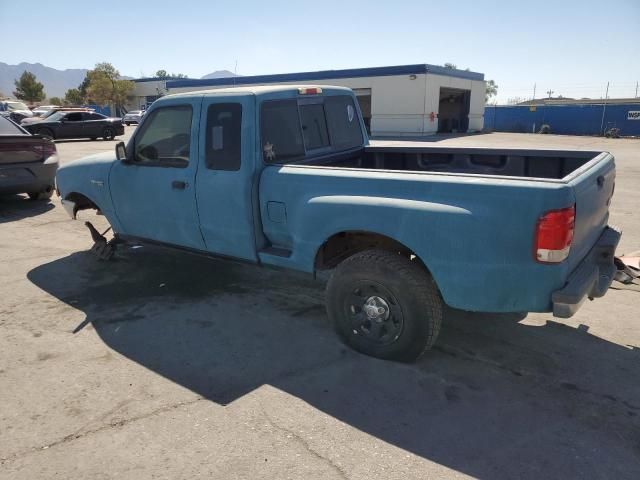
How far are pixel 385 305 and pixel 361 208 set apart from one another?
2.38 ft

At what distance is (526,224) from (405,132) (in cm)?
3014

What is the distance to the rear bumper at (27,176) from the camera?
8.28 meters

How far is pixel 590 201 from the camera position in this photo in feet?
10.6

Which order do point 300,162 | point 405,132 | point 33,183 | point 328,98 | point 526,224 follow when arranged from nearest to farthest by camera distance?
point 526,224
point 300,162
point 328,98
point 33,183
point 405,132

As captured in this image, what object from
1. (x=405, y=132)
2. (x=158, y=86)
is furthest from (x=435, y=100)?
(x=158, y=86)

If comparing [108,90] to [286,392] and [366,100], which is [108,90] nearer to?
[366,100]

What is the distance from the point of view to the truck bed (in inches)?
171

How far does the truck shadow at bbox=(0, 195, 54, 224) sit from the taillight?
8321 millimetres

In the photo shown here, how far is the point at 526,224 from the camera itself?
9.27 feet

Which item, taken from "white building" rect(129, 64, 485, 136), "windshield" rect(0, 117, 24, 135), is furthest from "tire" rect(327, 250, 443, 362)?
"white building" rect(129, 64, 485, 136)

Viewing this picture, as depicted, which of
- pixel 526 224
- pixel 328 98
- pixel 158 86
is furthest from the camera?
pixel 158 86

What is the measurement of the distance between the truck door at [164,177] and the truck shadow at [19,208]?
443 centimetres

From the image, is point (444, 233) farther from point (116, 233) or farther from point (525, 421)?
point (116, 233)

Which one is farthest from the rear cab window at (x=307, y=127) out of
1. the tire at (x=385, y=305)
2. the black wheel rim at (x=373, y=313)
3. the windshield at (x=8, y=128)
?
the windshield at (x=8, y=128)
